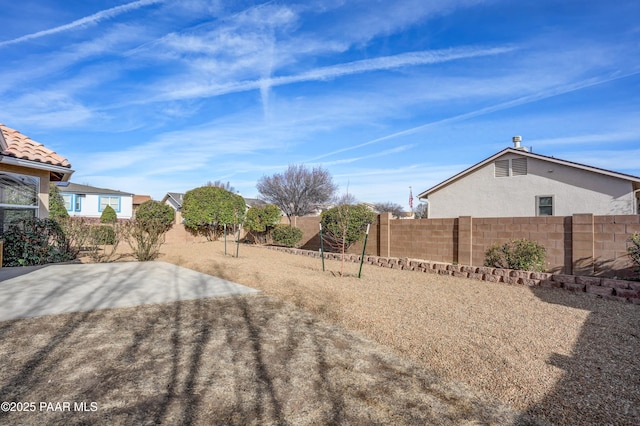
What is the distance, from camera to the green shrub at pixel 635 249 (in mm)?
7434

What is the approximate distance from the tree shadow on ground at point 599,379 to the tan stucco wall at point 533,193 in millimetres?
11602

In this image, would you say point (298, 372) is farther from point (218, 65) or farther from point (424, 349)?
point (218, 65)

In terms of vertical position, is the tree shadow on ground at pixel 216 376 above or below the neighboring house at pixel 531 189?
below

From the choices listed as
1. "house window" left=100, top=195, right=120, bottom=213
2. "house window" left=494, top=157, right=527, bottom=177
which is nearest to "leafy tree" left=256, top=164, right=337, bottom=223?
"house window" left=100, top=195, right=120, bottom=213

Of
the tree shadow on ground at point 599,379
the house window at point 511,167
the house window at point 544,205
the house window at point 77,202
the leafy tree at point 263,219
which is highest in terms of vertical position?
the house window at point 511,167

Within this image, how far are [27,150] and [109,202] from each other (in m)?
A: 30.1

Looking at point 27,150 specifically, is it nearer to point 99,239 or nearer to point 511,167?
point 99,239

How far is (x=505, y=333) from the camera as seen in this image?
15.6 ft

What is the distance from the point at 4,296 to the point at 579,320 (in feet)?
29.2

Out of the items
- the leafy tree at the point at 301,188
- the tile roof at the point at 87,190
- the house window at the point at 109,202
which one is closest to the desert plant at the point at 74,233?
the leafy tree at the point at 301,188

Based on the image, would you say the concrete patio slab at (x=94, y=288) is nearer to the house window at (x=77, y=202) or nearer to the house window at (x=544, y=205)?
the house window at (x=544, y=205)

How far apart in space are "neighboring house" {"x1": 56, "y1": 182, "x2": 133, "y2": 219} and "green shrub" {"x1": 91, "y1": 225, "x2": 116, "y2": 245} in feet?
75.6

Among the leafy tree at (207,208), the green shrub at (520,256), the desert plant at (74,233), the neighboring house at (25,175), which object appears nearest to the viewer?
the green shrub at (520,256)

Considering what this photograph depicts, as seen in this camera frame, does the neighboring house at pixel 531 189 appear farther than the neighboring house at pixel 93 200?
No
